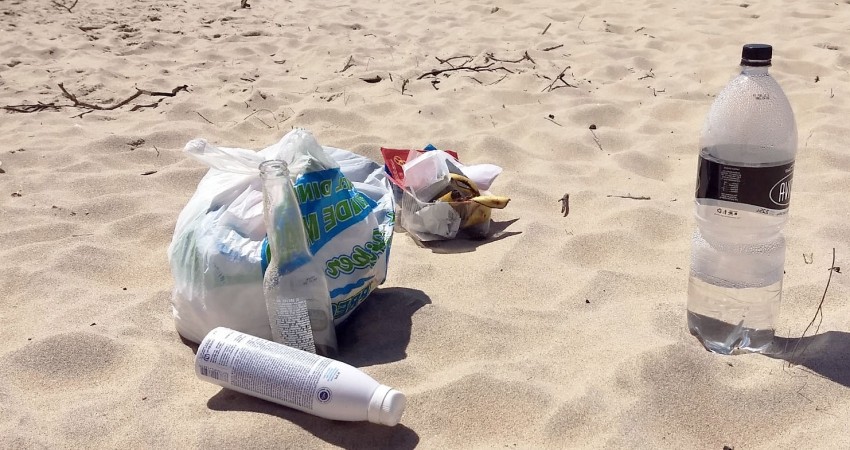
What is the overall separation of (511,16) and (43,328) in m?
4.64

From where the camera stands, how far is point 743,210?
176 centimetres

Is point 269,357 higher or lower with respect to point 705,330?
higher

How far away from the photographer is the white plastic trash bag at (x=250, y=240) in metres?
1.89

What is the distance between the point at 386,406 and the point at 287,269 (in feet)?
1.39

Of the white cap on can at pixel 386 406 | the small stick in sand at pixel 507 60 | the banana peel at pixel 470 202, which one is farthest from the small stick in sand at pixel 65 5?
the white cap on can at pixel 386 406

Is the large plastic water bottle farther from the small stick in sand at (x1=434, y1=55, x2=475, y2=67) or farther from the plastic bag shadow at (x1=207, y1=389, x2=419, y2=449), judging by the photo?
the small stick in sand at (x1=434, y1=55, x2=475, y2=67)

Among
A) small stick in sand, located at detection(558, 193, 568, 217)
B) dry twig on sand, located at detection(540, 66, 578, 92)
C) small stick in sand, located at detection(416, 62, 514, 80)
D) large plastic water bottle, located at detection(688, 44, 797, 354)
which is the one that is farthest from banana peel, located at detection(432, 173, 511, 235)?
small stick in sand, located at detection(416, 62, 514, 80)

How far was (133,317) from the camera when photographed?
2.16 m

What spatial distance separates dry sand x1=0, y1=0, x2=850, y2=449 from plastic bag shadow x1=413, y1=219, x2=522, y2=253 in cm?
2

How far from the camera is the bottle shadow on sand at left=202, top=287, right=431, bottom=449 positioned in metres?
1.61

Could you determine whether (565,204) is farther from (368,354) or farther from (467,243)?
(368,354)

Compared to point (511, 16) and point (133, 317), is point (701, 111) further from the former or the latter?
point (133, 317)

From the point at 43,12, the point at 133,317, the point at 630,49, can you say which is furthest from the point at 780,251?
the point at 43,12

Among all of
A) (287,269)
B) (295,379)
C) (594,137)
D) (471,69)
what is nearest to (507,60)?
(471,69)
